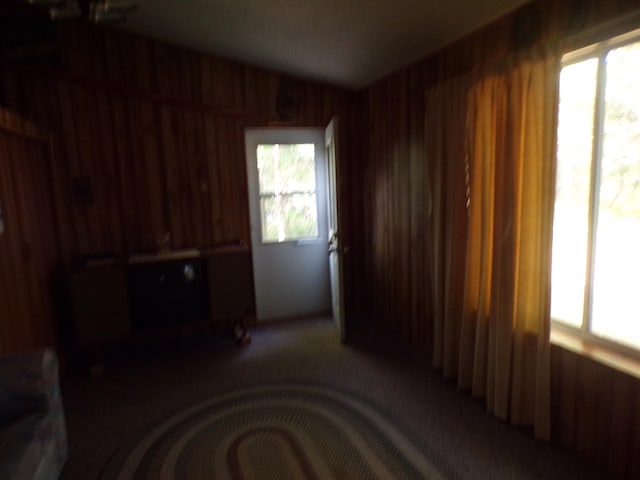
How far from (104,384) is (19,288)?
934 millimetres

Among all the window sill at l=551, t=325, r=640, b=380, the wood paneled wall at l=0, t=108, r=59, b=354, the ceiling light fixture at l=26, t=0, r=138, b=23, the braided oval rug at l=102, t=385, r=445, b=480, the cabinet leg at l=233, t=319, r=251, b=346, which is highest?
the ceiling light fixture at l=26, t=0, r=138, b=23

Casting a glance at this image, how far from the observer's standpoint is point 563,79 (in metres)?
2.13

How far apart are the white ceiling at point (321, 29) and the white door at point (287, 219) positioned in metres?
0.71

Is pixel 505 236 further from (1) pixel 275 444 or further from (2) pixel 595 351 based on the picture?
(1) pixel 275 444

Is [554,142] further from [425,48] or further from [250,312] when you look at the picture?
[250,312]

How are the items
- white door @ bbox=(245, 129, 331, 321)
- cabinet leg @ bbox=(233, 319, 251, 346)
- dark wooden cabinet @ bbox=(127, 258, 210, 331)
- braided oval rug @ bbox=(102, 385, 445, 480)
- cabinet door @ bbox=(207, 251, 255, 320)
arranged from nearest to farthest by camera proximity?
braided oval rug @ bbox=(102, 385, 445, 480) → dark wooden cabinet @ bbox=(127, 258, 210, 331) → cabinet door @ bbox=(207, 251, 255, 320) → cabinet leg @ bbox=(233, 319, 251, 346) → white door @ bbox=(245, 129, 331, 321)

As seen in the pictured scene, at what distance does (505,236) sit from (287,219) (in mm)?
2322

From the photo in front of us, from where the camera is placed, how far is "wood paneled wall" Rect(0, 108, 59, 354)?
247cm

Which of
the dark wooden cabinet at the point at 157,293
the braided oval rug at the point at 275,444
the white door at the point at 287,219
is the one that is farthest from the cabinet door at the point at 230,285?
the braided oval rug at the point at 275,444

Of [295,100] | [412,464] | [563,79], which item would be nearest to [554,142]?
[563,79]

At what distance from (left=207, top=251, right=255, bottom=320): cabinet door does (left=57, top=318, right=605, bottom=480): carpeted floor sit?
348 millimetres

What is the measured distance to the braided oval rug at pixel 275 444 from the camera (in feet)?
6.68

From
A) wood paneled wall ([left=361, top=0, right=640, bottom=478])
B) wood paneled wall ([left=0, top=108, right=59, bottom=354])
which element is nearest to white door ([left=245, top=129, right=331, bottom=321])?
wood paneled wall ([left=361, top=0, right=640, bottom=478])

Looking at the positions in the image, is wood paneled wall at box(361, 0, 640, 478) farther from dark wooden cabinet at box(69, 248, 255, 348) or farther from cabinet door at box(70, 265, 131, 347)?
cabinet door at box(70, 265, 131, 347)
